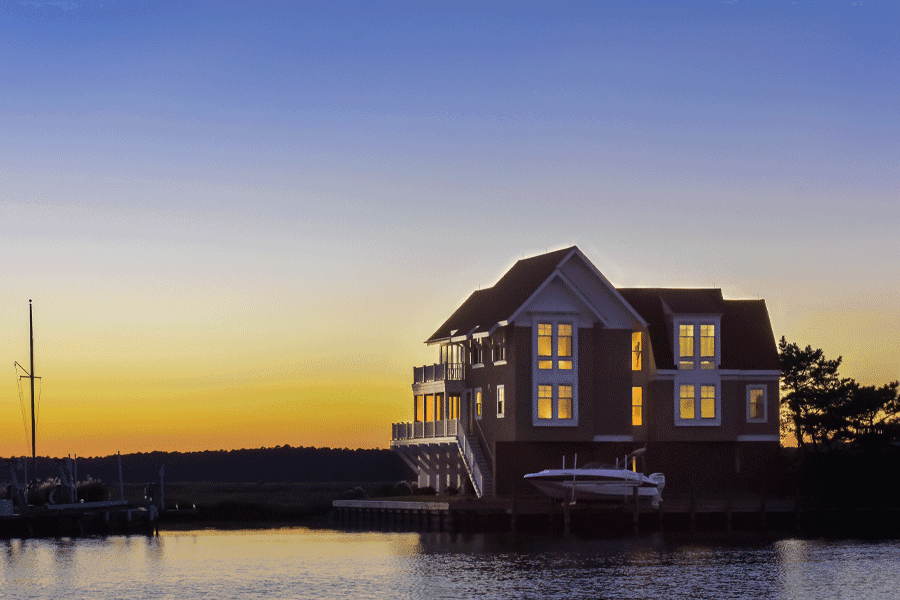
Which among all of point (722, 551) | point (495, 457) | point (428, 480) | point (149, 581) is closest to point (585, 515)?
point (495, 457)

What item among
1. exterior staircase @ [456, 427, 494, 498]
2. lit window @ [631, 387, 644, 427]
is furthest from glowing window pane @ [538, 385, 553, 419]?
lit window @ [631, 387, 644, 427]

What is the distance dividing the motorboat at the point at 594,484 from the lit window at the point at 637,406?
233 inches

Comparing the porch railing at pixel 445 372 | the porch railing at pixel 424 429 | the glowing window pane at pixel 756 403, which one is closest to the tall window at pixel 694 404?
the glowing window pane at pixel 756 403

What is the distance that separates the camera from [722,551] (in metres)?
62.1

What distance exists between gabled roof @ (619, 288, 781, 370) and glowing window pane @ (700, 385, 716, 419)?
5.48ft

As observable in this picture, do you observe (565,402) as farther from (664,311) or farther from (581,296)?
(664,311)

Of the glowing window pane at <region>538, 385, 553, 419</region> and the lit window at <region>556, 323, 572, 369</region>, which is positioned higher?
the lit window at <region>556, 323, 572, 369</region>

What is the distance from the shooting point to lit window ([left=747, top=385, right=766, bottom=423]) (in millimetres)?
78812

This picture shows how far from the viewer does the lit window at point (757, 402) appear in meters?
78.8

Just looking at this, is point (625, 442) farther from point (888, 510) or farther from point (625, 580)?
point (625, 580)

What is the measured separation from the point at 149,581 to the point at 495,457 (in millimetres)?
25207

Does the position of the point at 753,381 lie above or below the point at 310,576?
above

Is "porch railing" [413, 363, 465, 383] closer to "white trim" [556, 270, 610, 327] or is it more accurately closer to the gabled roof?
"white trim" [556, 270, 610, 327]

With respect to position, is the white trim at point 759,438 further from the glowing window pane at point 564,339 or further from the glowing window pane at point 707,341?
the glowing window pane at point 564,339
